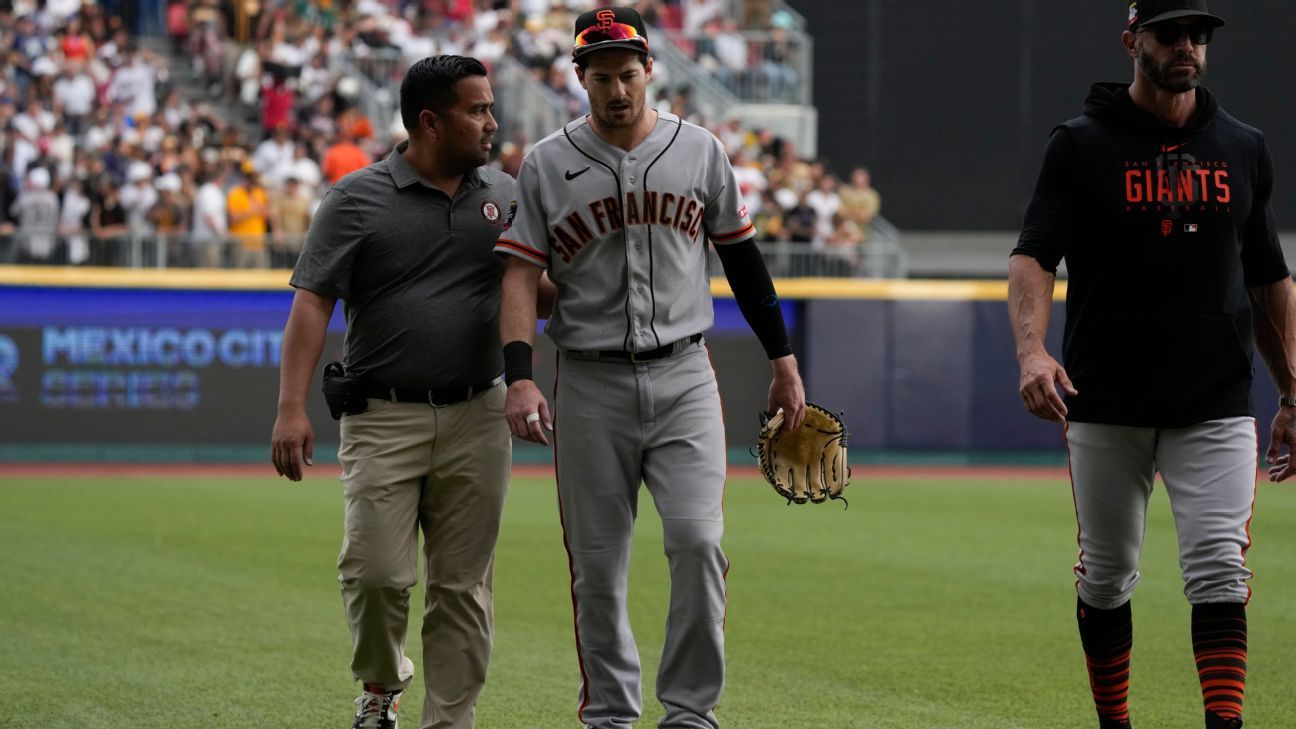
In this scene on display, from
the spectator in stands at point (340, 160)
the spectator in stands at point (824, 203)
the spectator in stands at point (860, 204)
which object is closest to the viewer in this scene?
the spectator in stands at point (340, 160)

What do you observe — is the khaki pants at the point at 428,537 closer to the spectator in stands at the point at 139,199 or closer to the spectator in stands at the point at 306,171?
the spectator in stands at the point at 139,199

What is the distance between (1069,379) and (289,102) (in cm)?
1909

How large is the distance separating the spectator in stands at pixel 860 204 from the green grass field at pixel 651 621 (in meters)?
8.70

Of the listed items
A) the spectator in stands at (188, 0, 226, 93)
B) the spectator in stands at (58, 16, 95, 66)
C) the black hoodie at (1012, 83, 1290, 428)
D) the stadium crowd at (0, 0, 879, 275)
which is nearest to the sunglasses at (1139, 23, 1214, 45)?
the black hoodie at (1012, 83, 1290, 428)

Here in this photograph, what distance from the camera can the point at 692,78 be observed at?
25516mm

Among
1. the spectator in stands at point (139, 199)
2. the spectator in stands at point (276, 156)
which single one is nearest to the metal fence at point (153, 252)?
the spectator in stands at point (139, 199)

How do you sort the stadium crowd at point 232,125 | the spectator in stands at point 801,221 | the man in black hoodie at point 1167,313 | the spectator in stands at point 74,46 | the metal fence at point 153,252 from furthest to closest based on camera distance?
1. the spectator in stands at point 74,46
2. the spectator in stands at point 801,221
3. the stadium crowd at point 232,125
4. the metal fence at point 153,252
5. the man in black hoodie at point 1167,313

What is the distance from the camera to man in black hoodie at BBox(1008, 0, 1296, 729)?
5.17m

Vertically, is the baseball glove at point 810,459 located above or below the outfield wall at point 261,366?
above

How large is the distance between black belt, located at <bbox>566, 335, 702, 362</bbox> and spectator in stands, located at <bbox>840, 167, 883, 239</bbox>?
58.6 ft

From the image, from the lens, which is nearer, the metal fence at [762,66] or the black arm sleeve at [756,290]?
the black arm sleeve at [756,290]

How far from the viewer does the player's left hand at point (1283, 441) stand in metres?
5.45

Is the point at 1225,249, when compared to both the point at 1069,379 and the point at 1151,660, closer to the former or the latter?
the point at 1069,379

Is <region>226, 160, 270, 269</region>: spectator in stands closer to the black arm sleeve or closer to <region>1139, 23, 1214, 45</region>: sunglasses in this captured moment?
the black arm sleeve
